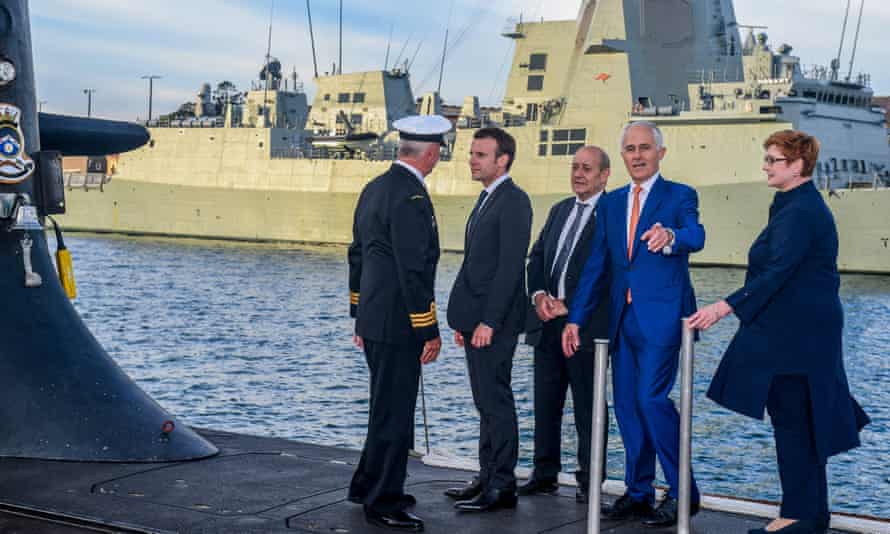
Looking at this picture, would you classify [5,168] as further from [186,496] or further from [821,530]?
[821,530]

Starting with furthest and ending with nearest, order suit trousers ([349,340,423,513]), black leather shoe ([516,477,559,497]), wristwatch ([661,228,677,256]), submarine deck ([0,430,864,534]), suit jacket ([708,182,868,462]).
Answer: black leather shoe ([516,477,559,497]) → suit trousers ([349,340,423,513]) → wristwatch ([661,228,677,256]) → submarine deck ([0,430,864,534]) → suit jacket ([708,182,868,462])

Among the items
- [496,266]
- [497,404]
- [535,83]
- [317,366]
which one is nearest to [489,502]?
[497,404]

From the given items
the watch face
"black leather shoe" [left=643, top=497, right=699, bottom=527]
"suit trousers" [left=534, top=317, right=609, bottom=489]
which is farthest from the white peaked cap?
the watch face

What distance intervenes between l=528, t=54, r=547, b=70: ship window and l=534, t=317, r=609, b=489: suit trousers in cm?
4042

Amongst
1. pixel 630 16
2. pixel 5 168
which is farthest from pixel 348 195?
pixel 5 168

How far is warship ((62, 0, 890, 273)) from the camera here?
37.3m

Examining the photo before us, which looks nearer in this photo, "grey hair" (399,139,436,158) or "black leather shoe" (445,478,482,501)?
"grey hair" (399,139,436,158)

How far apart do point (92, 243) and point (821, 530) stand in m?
51.1

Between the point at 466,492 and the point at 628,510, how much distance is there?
0.68 metres

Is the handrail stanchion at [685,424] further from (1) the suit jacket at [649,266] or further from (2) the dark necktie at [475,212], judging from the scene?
(2) the dark necktie at [475,212]

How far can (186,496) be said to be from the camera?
4938 millimetres

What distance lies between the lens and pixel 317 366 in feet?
62.3

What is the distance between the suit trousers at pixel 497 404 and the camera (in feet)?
16.5

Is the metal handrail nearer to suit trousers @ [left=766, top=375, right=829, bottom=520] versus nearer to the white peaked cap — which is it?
suit trousers @ [left=766, top=375, right=829, bottom=520]
